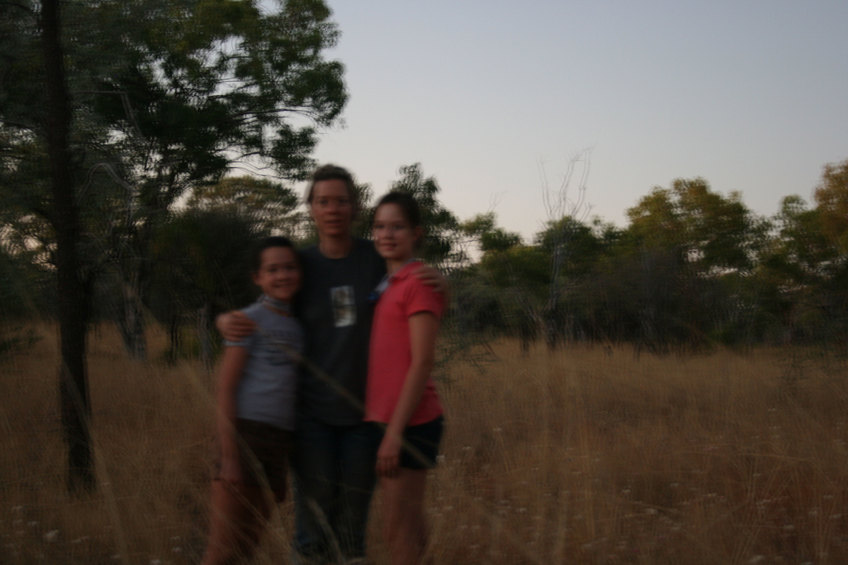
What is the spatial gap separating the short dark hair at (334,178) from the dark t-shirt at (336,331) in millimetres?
191

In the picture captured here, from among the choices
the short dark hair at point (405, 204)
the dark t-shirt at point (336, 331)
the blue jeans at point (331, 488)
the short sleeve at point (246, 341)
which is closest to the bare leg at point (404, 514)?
the blue jeans at point (331, 488)

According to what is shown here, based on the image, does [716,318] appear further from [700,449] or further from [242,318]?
[242,318]

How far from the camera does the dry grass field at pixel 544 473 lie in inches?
121

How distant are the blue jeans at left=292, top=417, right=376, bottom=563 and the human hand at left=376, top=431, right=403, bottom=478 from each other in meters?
0.13

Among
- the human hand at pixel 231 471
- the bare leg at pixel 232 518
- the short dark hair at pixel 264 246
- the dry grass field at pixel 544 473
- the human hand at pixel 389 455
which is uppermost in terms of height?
the short dark hair at pixel 264 246

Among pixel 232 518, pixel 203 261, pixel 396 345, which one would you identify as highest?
pixel 203 261

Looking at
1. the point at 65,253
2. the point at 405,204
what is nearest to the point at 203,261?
the point at 65,253

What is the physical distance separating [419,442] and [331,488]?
1.02 ft

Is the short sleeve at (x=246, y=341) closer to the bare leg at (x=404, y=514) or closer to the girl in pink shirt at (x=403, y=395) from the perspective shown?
the girl in pink shirt at (x=403, y=395)

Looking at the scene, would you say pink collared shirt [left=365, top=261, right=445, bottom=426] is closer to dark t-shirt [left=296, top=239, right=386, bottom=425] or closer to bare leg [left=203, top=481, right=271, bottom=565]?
dark t-shirt [left=296, top=239, right=386, bottom=425]

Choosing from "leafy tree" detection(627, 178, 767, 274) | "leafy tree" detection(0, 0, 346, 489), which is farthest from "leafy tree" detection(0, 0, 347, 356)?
"leafy tree" detection(627, 178, 767, 274)

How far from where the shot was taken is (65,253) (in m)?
Answer: 3.99

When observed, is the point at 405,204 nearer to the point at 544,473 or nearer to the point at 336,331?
the point at 336,331

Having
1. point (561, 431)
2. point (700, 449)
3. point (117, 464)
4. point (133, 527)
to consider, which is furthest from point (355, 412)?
point (561, 431)
